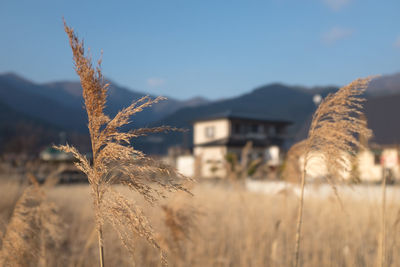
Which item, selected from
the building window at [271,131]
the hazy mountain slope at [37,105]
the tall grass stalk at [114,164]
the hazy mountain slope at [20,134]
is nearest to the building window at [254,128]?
the building window at [271,131]

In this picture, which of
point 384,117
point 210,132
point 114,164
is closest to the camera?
point 114,164

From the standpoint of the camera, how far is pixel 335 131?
177 centimetres

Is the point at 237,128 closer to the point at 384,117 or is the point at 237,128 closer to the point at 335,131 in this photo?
the point at 384,117

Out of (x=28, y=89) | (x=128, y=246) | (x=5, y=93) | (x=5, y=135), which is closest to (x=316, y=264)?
(x=128, y=246)

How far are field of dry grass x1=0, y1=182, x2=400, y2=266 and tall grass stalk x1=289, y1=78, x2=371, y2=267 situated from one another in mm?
1191

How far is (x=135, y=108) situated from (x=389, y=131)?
3539 cm

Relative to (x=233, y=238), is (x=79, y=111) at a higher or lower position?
higher

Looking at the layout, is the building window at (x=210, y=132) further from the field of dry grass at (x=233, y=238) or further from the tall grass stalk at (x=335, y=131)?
the tall grass stalk at (x=335, y=131)

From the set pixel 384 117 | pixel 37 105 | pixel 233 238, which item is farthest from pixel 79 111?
pixel 37 105

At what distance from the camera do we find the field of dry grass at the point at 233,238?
10.00 feet

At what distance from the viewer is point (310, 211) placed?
8648 millimetres

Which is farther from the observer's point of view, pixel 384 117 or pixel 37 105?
pixel 37 105

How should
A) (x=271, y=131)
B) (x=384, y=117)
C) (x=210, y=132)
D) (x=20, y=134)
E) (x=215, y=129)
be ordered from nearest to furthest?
(x=384, y=117) < (x=215, y=129) < (x=210, y=132) < (x=271, y=131) < (x=20, y=134)

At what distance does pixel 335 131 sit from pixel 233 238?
Answer: 4.50 meters
